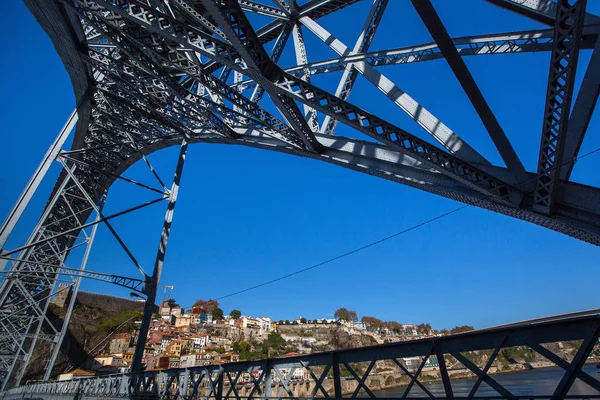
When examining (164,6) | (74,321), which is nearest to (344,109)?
(164,6)

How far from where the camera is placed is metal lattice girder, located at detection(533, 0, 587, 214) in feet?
13.5

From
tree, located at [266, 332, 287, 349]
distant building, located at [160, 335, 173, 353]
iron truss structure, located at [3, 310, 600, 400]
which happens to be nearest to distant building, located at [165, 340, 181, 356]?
distant building, located at [160, 335, 173, 353]

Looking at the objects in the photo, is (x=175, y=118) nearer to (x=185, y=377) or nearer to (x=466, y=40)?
(x=185, y=377)

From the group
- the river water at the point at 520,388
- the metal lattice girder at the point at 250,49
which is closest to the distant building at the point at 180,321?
the river water at the point at 520,388

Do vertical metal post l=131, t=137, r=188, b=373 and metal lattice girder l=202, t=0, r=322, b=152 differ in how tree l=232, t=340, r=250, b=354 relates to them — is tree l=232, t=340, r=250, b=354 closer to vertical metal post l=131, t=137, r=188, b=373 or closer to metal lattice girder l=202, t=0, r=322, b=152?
vertical metal post l=131, t=137, r=188, b=373

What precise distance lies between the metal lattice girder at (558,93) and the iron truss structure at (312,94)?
0.01m

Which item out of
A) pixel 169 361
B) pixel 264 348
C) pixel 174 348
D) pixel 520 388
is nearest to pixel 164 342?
pixel 174 348

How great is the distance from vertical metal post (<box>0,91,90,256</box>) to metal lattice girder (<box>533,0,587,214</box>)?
14220mm

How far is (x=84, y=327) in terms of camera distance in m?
55.7

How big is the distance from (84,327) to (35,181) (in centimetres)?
5449

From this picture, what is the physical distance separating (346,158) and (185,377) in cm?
606

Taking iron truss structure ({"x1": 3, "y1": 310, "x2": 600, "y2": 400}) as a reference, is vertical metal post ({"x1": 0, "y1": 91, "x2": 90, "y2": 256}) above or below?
above

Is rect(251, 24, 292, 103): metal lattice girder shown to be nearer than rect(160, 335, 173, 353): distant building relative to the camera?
Yes

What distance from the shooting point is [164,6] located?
845 cm
